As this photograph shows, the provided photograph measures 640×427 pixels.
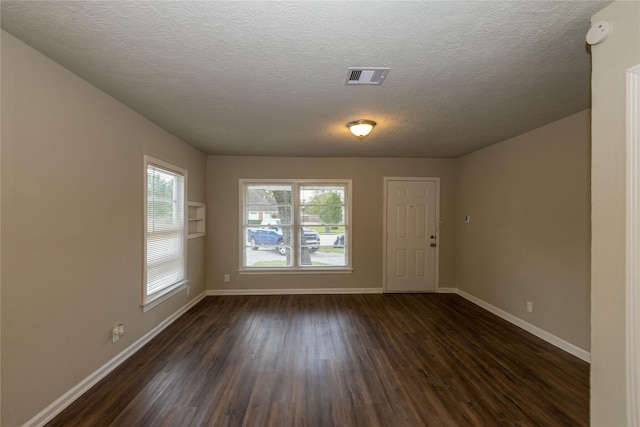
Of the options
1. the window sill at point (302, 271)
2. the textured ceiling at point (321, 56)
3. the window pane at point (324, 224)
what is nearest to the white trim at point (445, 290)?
the window sill at point (302, 271)

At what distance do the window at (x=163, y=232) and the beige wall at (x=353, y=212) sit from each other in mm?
880

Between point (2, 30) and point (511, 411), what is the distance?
4110 millimetres

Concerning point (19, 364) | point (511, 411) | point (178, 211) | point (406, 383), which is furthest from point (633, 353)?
point (178, 211)

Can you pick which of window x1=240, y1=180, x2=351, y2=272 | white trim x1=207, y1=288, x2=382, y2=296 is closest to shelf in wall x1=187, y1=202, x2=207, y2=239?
window x1=240, y1=180, x2=351, y2=272

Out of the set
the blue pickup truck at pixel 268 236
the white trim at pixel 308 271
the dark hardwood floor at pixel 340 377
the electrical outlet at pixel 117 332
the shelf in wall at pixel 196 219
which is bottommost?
the dark hardwood floor at pixel 340 377

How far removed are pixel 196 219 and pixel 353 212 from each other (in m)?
2.70

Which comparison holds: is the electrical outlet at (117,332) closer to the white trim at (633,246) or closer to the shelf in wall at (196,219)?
the shelf in wall at (196,219)

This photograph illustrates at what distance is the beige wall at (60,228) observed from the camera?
1589mm

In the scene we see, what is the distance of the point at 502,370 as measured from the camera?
95.9 inches

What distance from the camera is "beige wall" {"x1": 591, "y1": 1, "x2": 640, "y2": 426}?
1242 mm

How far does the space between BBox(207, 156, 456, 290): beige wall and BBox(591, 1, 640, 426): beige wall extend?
137 inches

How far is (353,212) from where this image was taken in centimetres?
479

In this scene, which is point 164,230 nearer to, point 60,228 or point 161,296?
point 161,296

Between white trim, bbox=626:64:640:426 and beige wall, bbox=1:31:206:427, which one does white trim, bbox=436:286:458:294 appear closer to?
white trim, bbox=626:64:640:426
